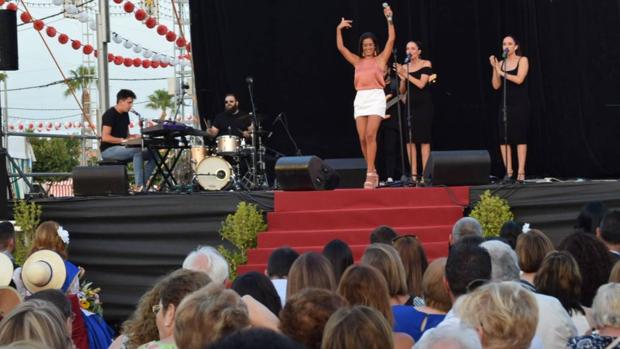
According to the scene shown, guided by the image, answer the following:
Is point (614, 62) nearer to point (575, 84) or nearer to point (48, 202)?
point (575, 84)

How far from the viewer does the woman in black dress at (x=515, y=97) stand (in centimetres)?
1202

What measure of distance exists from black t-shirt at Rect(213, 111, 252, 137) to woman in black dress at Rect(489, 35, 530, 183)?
367 cm

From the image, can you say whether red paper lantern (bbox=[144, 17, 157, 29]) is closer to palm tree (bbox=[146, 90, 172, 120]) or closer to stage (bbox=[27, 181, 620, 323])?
stage (bbox=[27, 181, 620, 323])

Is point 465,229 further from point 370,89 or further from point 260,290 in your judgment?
point 370,89

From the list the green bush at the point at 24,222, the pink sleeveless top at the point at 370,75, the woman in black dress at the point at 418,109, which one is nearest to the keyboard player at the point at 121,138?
the green bush at the point at 24,222

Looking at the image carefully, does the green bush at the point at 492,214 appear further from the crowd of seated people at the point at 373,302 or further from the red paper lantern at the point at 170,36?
the red paper lantern at the point at 170,36

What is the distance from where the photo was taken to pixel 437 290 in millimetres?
5008

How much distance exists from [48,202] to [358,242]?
3.52m

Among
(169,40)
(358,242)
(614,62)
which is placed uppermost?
(169,40)

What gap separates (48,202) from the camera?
38.0ft

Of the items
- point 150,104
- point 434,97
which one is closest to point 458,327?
point 434,97

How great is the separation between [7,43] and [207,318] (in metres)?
8.96

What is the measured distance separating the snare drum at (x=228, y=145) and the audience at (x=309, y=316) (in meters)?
9.91

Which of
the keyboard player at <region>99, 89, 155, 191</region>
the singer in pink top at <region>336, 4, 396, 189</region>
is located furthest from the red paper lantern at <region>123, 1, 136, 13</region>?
the singer in pink top at <region>336, 4, 396, 189</region>
